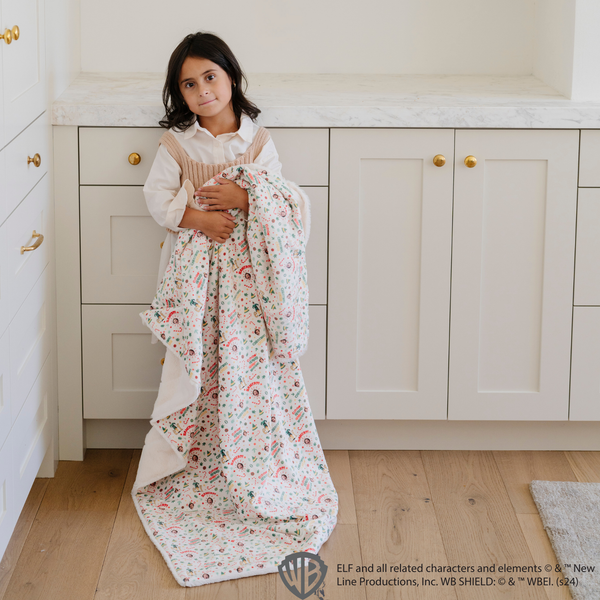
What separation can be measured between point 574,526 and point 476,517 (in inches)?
8.4

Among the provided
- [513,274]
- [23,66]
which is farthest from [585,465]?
[23,66]

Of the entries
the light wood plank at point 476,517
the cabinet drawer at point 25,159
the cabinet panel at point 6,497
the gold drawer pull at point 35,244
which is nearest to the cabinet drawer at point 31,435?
the cabinet panel at point 6,497

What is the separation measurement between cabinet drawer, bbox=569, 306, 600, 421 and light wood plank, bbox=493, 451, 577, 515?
129 millimetres

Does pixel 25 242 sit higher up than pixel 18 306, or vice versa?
pixel 25 242

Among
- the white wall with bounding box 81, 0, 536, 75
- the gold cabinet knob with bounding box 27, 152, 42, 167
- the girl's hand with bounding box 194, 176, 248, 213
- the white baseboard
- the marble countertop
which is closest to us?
the gold cabinet knob with bounding box 27, 152, 42, 167

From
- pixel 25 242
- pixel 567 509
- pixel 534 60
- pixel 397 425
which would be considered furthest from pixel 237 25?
pixel 567 509

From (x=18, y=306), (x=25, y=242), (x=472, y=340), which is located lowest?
(x=472, y=340)

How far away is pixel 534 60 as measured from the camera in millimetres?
2416

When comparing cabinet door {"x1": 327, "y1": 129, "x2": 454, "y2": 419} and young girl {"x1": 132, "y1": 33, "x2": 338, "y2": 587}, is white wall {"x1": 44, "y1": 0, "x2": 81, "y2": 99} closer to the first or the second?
young girl {"x1": 132, "y1": 33, "x2": 338, "y2": 587}

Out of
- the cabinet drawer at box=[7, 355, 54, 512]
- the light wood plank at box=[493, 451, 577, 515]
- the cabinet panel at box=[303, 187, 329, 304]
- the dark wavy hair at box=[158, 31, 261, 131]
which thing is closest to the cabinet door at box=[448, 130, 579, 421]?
the light wood plank at box=[493, 451, 577, 515]

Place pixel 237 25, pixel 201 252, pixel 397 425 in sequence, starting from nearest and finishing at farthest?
pixel 201 252
pixel 397 425
pixel 237 25

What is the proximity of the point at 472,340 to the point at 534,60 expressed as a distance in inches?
37.1

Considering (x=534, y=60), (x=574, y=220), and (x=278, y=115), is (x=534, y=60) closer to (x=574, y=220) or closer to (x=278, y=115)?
(x=574, y=220)

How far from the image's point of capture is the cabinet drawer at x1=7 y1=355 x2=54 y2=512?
1620mm
